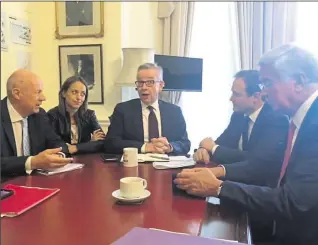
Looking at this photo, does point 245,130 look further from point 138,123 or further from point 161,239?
point 161,239

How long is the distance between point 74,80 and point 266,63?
1.85 meters

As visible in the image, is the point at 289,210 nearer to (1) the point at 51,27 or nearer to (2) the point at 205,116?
(2) the point at 205,116

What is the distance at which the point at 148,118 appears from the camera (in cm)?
258

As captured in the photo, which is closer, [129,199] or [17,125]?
[129,199]

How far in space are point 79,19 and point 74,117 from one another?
4.61 ft

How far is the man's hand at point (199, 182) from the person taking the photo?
1275 mm

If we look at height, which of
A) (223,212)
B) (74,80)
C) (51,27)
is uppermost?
(51,27)

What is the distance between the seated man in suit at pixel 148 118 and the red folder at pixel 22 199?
41.3 inches

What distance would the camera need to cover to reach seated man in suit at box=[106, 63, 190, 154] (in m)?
2.51

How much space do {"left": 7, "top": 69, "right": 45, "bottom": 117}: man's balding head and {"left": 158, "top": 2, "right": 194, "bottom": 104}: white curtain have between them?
80.5 inches

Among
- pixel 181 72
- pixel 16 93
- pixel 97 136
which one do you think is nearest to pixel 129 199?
pixel 16 93

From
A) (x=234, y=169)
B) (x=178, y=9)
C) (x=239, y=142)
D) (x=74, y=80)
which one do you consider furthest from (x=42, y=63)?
(x=234, y=169)

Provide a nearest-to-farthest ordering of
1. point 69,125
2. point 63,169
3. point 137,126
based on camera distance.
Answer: point 63,169 → point 137,126 → point 69,125

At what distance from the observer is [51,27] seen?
12.5 ft
